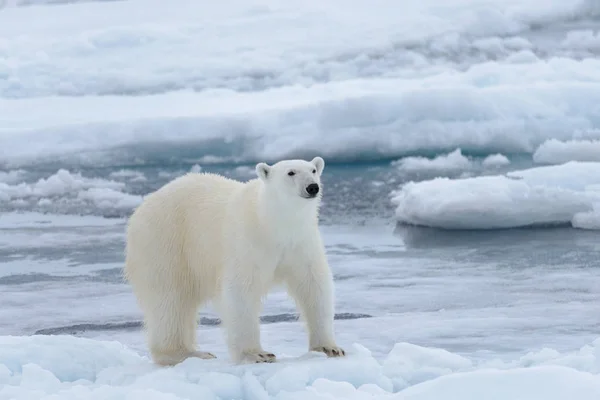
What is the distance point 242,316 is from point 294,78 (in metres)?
8.86

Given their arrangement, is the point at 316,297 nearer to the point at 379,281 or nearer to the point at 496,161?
the point at 379,281

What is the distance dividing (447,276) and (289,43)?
7.27 m

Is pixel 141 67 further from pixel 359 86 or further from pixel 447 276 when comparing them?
pixel 447 276

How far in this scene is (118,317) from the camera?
536 cm

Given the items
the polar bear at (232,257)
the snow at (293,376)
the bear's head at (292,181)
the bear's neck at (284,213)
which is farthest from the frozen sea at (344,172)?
the bear's head at (292,181)

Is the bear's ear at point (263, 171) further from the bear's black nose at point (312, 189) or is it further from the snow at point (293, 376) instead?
the snow at point (293, 376)

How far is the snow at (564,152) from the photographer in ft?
32.6

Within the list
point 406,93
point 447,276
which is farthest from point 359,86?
point 447,276

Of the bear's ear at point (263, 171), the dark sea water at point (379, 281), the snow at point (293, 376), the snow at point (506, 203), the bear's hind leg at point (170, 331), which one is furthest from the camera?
the snow at point (506, 203)

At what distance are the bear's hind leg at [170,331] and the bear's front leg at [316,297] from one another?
438 mm

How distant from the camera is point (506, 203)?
7488mm

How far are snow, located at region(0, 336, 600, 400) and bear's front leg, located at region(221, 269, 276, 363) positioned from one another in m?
0.07

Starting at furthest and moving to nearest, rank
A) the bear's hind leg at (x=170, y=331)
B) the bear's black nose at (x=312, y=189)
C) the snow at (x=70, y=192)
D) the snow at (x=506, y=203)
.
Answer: the snow at (x=70, y=192), the snow at (x=506, y=203), the bear's hind leg at (x=170, y=331), the bear's black nose at (x=312, y=189)

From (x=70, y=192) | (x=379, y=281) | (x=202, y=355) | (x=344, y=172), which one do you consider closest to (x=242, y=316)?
(x=202, y=355)
